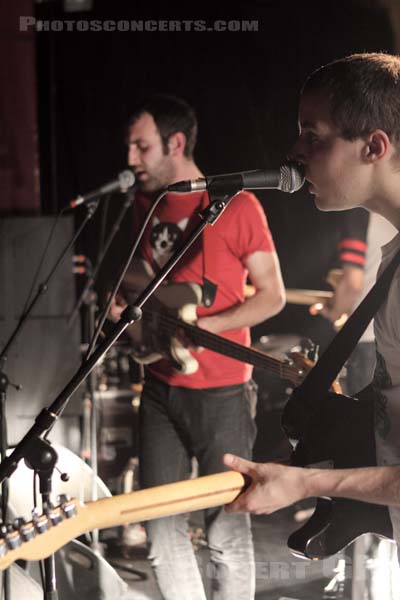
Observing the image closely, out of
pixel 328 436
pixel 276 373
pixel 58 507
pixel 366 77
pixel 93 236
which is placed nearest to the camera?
pixel 58 507

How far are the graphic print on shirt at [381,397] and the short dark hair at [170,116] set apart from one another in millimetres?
1388

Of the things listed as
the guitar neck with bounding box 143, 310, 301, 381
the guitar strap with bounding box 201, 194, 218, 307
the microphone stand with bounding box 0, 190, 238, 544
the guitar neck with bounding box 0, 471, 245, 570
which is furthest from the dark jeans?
the guitar neck with bounding box 0, 471, 245, 570

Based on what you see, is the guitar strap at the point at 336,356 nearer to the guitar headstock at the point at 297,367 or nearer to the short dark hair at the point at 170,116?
the guitar headstock at the point at 297,367

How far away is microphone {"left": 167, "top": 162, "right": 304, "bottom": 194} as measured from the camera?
5.62 ft

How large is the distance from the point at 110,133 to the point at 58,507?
6.23 feet

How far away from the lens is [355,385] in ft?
8.14

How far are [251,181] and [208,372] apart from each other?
1.19m

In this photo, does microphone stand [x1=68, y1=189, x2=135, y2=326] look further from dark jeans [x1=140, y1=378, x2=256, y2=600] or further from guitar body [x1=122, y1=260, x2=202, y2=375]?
dark jeans [x1=140, y1=378, x2=256, y2=600]

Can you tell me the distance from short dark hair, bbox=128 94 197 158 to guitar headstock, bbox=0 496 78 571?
5.63ft

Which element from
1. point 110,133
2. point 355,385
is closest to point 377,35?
point 110,133

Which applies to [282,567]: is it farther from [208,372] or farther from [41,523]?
[41,523]

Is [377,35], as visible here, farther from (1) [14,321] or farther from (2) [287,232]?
(1) [14,321]

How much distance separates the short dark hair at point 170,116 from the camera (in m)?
2.84

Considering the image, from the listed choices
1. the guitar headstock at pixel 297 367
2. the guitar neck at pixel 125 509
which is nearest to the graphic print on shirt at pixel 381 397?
the guitar neck at pixel 125 509
